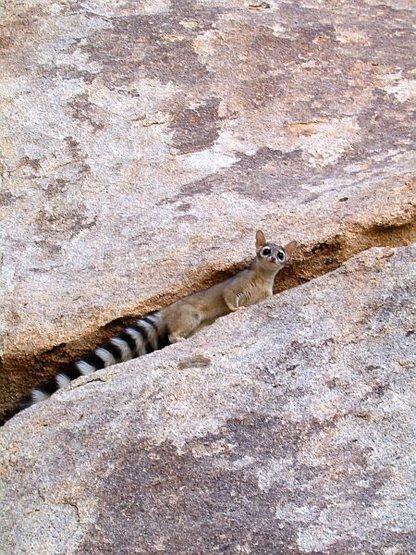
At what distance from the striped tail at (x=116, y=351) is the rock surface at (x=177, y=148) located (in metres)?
0.13

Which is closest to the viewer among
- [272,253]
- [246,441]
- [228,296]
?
[246,441]

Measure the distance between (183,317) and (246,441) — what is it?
5.51ft

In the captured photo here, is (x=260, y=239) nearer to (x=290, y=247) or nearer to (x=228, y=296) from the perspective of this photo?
(x=290, y=247)

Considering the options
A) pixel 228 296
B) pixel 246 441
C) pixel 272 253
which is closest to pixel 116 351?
pixel 228 296

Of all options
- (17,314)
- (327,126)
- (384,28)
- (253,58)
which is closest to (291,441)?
(17,314)

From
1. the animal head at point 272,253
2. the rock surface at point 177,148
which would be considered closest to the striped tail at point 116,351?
the rock surface at point 177,148

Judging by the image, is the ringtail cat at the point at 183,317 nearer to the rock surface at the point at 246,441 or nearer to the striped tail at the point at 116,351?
the striped tail at the point at 116,351

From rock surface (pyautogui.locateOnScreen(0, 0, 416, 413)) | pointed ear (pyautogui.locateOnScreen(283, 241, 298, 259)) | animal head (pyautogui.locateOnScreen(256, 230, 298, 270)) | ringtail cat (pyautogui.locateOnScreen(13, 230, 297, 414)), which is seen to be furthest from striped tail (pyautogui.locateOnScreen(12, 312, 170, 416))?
pointed ear (pyautogui.locateOnScreen(283, 241, 298, 259))

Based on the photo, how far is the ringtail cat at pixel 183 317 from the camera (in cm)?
635

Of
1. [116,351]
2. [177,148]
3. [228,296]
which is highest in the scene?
[177,148]

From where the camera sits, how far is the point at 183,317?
22.4ft

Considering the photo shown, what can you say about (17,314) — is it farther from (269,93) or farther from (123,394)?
(269,93)

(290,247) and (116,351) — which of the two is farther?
(290,247)

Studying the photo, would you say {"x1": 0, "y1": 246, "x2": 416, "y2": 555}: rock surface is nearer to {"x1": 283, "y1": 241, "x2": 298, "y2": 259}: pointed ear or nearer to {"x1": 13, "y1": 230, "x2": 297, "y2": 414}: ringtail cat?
{"x1": 13, "y1": 230, "x2": 297, "y2": 414}: ringtail cat
